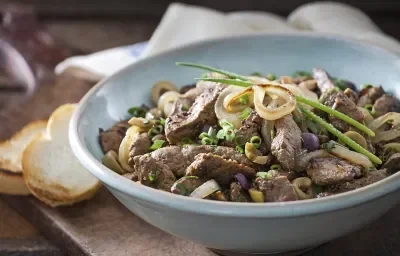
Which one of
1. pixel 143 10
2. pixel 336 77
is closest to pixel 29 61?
pixel 143 10

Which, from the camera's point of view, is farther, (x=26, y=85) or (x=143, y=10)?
(x=143, y=10)

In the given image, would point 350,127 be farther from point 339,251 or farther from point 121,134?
point 121,134

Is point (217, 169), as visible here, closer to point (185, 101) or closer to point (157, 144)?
point (157, 144)

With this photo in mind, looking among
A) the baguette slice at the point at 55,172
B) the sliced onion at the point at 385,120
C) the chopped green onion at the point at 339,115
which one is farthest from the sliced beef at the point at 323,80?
the baguette slice at the point at 55,172

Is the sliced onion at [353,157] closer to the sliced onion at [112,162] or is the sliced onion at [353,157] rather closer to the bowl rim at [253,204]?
the bowl rim at [253,204]

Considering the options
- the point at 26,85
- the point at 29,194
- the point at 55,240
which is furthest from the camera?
the point at 26,85
